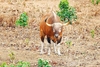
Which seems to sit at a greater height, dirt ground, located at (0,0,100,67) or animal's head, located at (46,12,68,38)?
animal's head, located at (46,12,68,38)

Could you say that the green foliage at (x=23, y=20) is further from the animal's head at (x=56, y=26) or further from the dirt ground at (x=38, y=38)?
the animal's head at (x=56, y=26)

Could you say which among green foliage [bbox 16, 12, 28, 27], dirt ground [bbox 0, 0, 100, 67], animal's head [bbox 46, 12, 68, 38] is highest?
animal's head [bbox 46, 12, 68, 38]

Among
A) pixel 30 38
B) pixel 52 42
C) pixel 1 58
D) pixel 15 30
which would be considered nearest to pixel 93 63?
pixel 52 42

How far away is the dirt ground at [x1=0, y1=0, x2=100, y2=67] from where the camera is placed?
12059 millimetres

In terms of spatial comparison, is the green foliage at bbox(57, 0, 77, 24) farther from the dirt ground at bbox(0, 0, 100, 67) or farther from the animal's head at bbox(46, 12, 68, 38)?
the animal's head at bbox(46, 12, 68, 38)

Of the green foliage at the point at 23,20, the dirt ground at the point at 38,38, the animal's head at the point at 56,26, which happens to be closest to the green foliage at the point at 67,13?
the dirt ground at the point at 38,38

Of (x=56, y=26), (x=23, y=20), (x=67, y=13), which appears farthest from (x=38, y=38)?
(x=56, y=26)

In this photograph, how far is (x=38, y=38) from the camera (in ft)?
47.4

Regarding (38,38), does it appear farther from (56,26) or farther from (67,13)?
(56,26)

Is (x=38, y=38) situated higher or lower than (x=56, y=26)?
lower

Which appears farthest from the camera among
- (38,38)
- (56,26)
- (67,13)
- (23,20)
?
(67,13)

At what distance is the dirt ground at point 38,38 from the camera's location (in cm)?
1206

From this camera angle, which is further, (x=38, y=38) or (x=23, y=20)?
(x=23, y=20)

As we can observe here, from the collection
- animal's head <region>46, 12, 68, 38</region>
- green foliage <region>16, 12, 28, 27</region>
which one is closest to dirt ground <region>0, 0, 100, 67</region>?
green foliage <region>16, 12, 28, 27</region>
